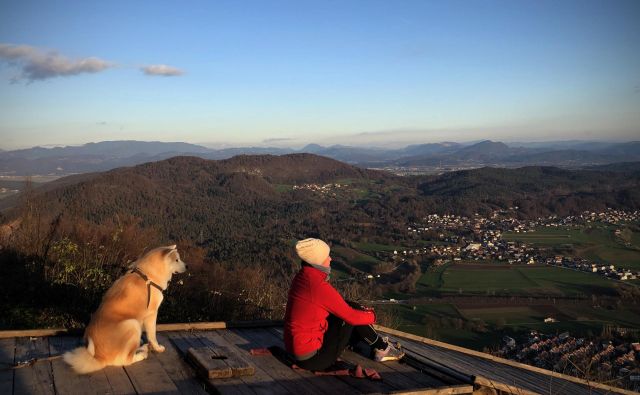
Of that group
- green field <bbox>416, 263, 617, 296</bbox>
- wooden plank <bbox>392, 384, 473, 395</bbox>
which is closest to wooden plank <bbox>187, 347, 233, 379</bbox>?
Result: wooden plank <bbox>392, 384, 473, 395</bbox>

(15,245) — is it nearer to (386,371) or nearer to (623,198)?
(386,371)

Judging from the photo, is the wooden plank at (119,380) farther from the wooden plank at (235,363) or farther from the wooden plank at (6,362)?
the wooden plank at (235,363)

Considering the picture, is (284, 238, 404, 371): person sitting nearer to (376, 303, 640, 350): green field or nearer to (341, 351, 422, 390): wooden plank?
(341, 351, 422, 390): wooden plank

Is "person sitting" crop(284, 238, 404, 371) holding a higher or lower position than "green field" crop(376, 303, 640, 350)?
higher

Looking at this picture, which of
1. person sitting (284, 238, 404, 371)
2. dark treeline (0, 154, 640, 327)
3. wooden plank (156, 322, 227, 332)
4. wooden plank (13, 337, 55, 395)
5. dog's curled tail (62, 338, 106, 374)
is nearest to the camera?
wooden plank (13, 337, 55, 395)

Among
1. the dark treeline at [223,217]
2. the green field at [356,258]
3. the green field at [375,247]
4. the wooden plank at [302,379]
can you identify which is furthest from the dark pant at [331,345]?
the green field at [375,247]

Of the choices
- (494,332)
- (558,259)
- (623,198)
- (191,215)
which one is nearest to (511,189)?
(623,198)
